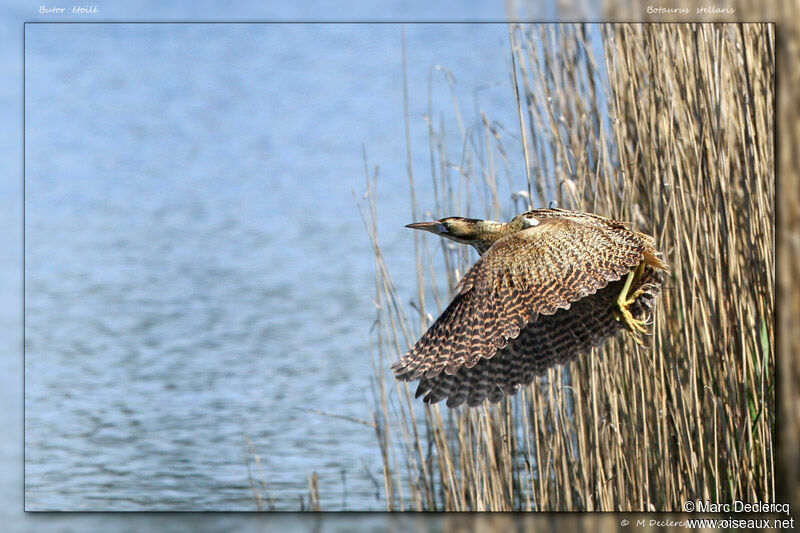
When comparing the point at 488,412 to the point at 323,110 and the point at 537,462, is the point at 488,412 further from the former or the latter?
the point at 323,110

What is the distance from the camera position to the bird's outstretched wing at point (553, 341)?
8.98ft

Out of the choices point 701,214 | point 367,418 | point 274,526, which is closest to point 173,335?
point 367,418

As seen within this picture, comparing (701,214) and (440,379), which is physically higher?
(701,214)

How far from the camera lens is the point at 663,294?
306 cm

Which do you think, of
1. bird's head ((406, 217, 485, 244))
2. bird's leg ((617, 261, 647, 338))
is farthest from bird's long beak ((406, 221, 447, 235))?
bird's leg ((617, 261, 647, 338))

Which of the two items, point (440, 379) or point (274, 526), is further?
point (274, 526)

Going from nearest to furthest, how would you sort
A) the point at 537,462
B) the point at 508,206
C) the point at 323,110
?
1. the point at 537,462
2. the point at 508,206
3. the point at 323,110

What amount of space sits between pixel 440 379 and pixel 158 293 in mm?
2843

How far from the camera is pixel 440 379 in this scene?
8.78 feet

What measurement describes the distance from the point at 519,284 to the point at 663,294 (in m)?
0.69

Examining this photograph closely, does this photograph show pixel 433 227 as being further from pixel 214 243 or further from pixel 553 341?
pixel 214 243

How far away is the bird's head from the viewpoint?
2.87m

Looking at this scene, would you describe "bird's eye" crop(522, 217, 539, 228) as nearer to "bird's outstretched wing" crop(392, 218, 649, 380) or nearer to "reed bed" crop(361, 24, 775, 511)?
"bird's outstretched wing" crop(392, 218, 649, 380)

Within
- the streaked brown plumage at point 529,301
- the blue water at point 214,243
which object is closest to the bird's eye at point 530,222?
the streaked brown plumage at point 529,301
